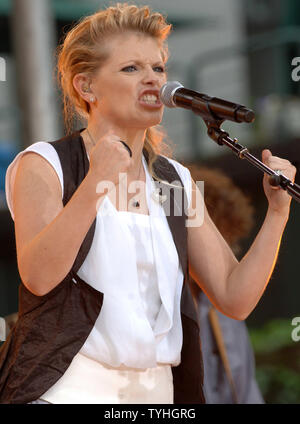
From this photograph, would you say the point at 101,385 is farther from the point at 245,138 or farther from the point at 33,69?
the point at 245,138

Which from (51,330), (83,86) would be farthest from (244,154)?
(51,330)

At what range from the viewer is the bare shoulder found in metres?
2.00

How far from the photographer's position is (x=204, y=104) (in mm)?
1955

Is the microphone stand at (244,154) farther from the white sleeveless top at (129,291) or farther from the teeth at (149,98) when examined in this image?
the white sleeveless top at (129,291)

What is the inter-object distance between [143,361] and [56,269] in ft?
1.12

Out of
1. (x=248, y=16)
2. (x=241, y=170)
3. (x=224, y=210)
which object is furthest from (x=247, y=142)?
(x=248, y=16)

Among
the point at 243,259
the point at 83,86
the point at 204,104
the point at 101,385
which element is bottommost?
the point at 101,385

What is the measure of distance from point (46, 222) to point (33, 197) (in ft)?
0.24

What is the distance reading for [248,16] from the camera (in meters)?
10.0

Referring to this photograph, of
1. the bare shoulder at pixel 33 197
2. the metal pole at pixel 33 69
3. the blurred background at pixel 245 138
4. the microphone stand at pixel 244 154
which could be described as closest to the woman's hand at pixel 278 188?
the microphone stand at pixel 244 154

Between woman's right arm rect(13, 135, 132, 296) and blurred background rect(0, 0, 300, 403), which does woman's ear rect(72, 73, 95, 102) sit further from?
blurred background rect(0, 0, 300, 403)

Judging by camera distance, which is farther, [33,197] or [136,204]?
[136,204]

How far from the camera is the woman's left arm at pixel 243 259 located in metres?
2.22

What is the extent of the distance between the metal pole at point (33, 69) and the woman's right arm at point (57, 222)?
12.9 ft
